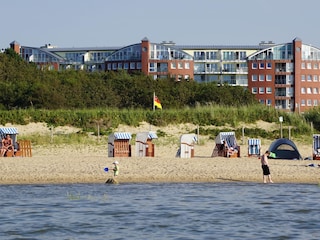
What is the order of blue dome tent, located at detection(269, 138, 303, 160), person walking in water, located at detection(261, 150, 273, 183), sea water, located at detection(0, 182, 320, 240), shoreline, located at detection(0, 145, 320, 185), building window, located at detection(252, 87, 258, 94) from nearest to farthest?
sea water, located at detection(0, 182, 320, 240), person walking in water, located at detection(261, 150, 273, 183), shoreline, located at detection(0, 145, 320, 185), blue dome tent, located at detection(269, 138, 303, 160), building window, located at detection(252, 87, 258, 94)

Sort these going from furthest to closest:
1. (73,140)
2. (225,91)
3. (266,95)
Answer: (266,95), (225,91), (73,140)

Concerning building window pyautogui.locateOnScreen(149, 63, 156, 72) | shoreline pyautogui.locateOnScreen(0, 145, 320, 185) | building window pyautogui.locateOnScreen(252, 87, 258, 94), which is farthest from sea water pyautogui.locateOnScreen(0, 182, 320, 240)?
building window pyautogui.locateOnScreen(252, 87, 258, 94)

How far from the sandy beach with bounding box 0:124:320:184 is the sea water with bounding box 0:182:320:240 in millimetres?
886

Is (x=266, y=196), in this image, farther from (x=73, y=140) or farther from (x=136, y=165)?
(x=73, y=140)

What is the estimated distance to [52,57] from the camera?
11706 cm

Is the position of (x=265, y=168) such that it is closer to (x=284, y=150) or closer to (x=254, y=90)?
(x=284, y=150)

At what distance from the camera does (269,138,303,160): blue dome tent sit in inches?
1419

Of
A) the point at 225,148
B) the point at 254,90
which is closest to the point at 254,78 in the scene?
the point at 254,90

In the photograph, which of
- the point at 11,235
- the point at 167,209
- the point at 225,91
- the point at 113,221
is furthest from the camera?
the point at 225,91

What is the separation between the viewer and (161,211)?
2405 centimetres

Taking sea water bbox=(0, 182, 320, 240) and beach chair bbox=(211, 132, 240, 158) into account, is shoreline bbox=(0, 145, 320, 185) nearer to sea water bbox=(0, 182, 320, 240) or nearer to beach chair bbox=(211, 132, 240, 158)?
sea water bbox=(0, 182, 320, 240)

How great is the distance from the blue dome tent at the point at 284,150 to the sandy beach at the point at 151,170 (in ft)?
4.17

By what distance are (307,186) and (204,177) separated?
358cm

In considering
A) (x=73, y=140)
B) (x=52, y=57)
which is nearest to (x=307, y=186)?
(x=73, y=140)
